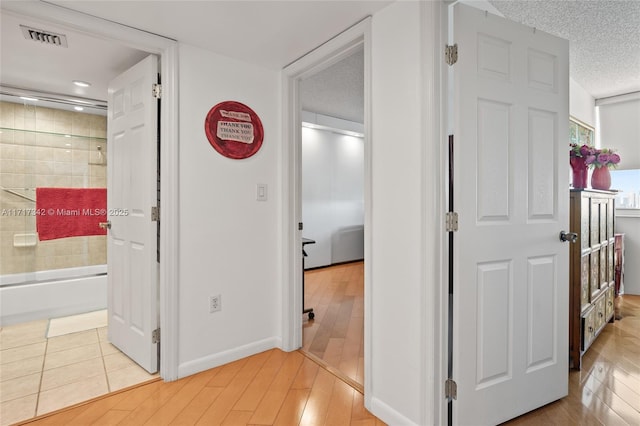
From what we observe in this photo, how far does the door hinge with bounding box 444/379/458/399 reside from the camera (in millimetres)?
1574

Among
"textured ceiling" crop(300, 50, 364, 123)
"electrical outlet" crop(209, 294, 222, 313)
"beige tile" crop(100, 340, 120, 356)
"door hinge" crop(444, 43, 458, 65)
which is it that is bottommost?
"beige tile" crop(100, 340, 120, 356)

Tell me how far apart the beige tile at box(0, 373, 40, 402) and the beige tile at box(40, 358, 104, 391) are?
0.04m

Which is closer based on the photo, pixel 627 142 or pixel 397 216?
pixel 397 216

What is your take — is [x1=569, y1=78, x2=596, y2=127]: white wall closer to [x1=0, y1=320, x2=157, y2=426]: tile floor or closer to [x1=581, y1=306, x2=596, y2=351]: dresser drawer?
[x1=581, y1=306, x2=596, y2=351]: dresser drawer

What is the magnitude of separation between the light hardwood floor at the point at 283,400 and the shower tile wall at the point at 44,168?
88.8 inches

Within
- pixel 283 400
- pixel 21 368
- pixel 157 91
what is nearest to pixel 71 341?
pixel 21 368

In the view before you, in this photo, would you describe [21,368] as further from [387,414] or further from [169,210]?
[387,414]

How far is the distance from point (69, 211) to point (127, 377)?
2181mm

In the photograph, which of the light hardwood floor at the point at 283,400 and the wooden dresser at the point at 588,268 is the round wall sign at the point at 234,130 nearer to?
the light hardwood floor at the point at 283,400

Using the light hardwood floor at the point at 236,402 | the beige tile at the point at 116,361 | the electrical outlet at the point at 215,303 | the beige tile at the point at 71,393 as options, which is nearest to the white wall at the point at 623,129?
the light hardwood floor at the point at 236,402

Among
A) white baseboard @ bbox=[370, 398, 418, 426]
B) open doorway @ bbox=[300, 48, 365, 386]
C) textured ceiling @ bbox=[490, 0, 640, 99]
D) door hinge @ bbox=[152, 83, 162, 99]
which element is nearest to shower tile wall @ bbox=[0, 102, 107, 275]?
door hinge @ bbox=[152, 83, 162, 99]

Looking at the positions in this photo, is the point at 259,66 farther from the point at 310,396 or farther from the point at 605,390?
the point at 605,390

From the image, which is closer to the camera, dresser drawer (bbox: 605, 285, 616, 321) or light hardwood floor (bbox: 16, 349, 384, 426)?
light hardwood floor (bbox: 16, 349, 384, 426)

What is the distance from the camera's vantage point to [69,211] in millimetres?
3518
